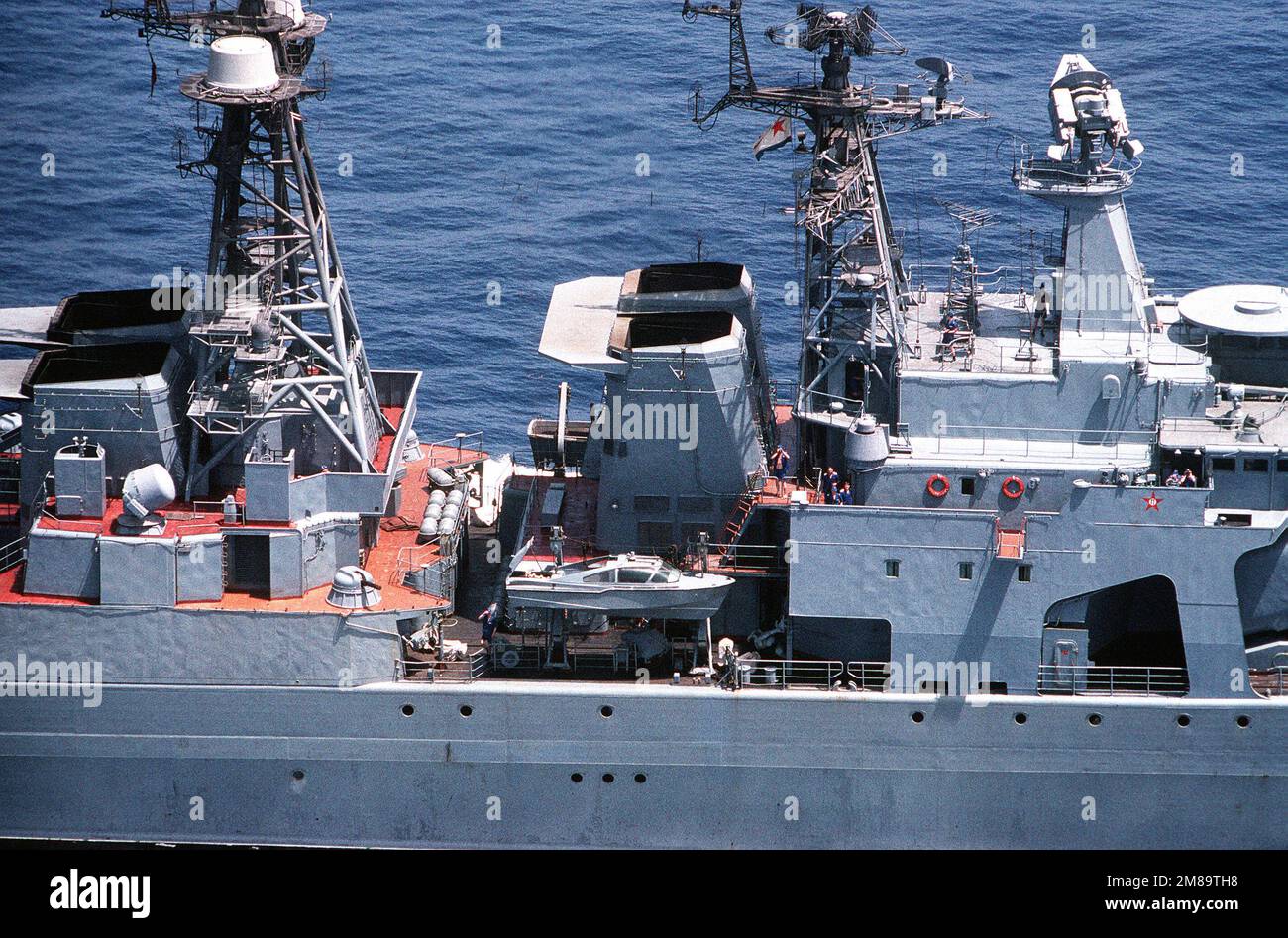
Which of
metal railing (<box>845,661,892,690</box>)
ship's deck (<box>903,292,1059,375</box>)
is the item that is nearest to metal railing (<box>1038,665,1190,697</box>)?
metal railing (<box>845,661,892,690</box>)

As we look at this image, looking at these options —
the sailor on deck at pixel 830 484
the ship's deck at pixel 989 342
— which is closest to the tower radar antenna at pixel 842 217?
the sailor on deck at pixel 830 484

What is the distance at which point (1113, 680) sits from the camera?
34781 mm

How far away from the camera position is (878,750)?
113 ft

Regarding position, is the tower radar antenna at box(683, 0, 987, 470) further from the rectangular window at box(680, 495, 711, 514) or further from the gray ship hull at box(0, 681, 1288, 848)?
the gray ship hull at box(0, 681, 1288, 848)

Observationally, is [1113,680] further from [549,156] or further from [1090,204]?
[549,156]

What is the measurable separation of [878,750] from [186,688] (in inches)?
495

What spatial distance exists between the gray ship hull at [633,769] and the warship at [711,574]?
7 centimetres

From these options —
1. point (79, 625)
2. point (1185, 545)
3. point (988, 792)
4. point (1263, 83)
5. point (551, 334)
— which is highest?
point (1263, 83)

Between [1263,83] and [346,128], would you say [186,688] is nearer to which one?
[346,128]

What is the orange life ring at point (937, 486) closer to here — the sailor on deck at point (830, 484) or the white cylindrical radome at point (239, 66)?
the sailor on deck at point (830, 484)

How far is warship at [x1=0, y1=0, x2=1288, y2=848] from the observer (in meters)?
34.3

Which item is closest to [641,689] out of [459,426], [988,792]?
[988,792]

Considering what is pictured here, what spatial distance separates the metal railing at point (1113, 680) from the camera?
113ft

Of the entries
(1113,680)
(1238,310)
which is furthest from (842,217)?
(1113,680)
